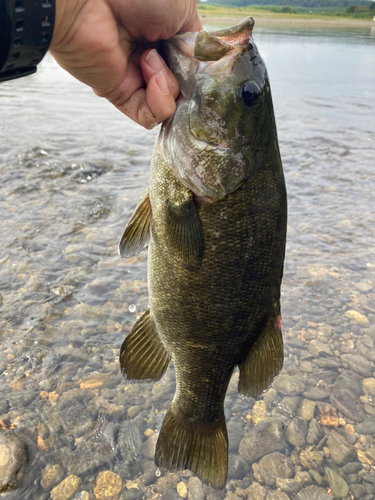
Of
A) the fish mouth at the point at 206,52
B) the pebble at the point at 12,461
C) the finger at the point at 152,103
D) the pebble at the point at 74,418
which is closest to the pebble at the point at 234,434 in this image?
the pebble at the point at 74,418

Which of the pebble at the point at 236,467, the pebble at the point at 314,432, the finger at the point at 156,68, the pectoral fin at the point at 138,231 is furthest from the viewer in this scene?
the pebble at the point at 314,432

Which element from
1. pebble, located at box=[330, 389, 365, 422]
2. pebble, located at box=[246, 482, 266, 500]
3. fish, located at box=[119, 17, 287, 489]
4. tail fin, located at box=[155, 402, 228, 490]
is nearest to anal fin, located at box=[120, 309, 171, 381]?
fish, located at box=[119, 17, 287, 489]

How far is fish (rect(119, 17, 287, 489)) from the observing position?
1878 mm

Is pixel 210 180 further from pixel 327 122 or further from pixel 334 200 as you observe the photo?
pixel 327 122

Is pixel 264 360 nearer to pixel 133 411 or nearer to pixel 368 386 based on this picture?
pixel 133 411

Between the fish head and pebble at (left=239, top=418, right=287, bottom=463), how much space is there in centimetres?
182

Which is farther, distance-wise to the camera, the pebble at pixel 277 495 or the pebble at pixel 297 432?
the pebble at pixel 297 432

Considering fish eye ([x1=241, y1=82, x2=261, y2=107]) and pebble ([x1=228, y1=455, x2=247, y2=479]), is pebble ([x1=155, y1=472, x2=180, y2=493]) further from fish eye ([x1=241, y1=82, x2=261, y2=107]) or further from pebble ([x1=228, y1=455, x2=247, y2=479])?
fish eye ([x1=241, y1=82, x2=261, y2=107])

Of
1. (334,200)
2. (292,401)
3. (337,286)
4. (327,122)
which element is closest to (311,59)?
(327,122)

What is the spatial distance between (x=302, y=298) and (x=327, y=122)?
796 cm

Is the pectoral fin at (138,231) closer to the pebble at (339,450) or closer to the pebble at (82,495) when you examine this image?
the pebble at (82,495)

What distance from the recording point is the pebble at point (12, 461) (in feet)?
7.80

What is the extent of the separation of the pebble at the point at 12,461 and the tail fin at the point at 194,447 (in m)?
0.87

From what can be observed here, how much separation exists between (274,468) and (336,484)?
1.29ft
